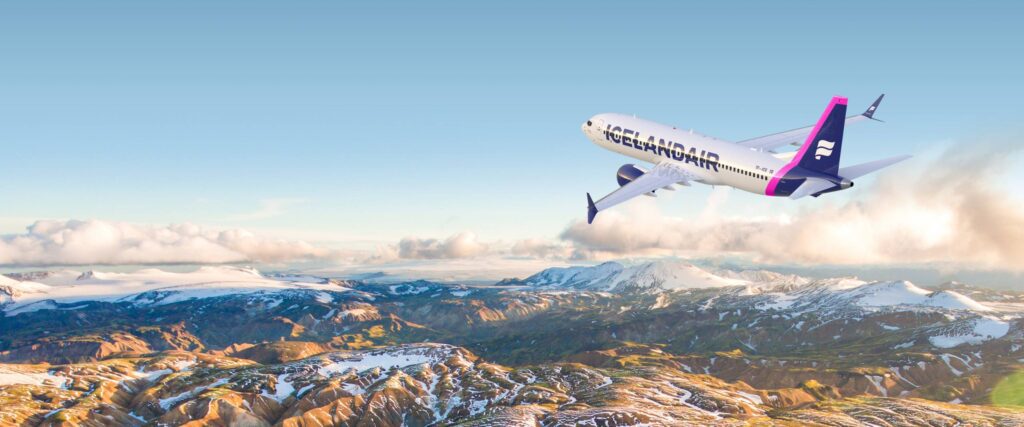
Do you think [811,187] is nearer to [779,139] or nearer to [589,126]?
[779,139]

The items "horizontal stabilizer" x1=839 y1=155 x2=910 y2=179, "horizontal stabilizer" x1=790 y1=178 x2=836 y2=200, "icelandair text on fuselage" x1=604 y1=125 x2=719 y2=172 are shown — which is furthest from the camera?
"icelandair text on fuselage" x1=604 y1=125 x2=719 y2=172

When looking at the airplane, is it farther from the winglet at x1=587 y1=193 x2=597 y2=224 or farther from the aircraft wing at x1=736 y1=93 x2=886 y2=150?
the aircraft wing at x1=736 y1=93 x2=886 y2=150

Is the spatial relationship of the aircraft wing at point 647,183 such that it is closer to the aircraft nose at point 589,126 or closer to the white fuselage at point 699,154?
the white fuselage at point 699,154

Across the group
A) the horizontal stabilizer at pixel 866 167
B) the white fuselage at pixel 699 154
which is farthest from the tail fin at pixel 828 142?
the white fuselage at pixel 699 154

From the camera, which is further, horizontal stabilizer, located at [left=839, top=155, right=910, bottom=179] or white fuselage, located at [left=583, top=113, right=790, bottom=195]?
white fuselage, located at [left=583, top=113, right=790, bottom=195]

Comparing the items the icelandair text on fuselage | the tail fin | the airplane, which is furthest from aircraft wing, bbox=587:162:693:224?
the tail fin

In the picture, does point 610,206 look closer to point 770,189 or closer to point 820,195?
point 770,189
